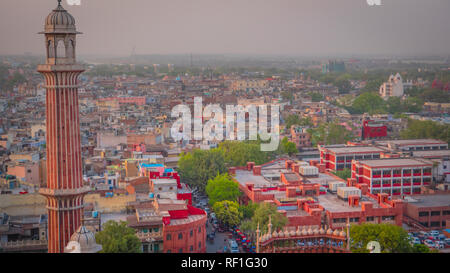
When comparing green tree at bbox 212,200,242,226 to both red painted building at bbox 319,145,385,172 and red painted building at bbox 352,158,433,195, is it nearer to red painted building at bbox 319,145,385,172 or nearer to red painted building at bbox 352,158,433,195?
red painted building at bbox 352,158,433,195

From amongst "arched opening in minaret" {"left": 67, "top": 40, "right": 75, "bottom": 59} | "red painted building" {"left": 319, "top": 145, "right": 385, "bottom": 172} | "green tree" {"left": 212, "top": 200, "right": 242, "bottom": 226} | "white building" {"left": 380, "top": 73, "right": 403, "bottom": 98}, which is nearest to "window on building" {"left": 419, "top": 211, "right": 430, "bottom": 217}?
"green tree" {"left": 212, "top": 200, "right": 242, "bottom": 226}

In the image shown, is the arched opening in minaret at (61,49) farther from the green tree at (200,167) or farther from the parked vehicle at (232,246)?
the green tree at (200,167)

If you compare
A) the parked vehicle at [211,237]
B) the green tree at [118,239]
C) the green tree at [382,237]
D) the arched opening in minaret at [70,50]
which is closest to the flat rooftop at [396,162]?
the parked vehicle at [211,237]

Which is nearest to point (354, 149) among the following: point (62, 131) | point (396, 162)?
point (396, 162)

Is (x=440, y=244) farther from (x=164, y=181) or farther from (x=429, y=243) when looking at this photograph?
(x=164, y=181)
